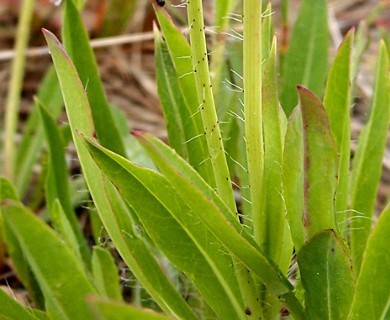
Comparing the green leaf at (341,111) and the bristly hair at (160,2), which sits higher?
the bristly hair at (160,2)

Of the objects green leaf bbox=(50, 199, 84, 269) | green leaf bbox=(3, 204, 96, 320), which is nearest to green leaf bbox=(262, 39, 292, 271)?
green leaf bbox=(3, 204, 96, 320)

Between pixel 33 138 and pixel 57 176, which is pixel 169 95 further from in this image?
pixel 33 138

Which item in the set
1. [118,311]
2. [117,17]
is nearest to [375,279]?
[118,311]

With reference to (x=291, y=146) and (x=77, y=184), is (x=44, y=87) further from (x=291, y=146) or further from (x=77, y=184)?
(x=291, y=146)

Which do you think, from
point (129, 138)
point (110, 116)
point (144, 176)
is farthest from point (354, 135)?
point (144, 176)

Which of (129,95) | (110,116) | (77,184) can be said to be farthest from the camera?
(129,95)

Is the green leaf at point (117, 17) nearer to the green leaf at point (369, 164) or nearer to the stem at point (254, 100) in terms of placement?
the green leaf at point (369, 164)

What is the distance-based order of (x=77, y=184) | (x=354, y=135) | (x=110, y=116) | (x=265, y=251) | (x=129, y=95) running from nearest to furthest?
(x=265, y=251)
(x=110, y=116)
(x=77, y=184)
(x=354, y=135)
(x=129, y=95)

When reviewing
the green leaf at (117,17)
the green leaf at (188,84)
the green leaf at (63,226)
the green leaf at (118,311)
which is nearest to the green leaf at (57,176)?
the green leaf at (63,226)
